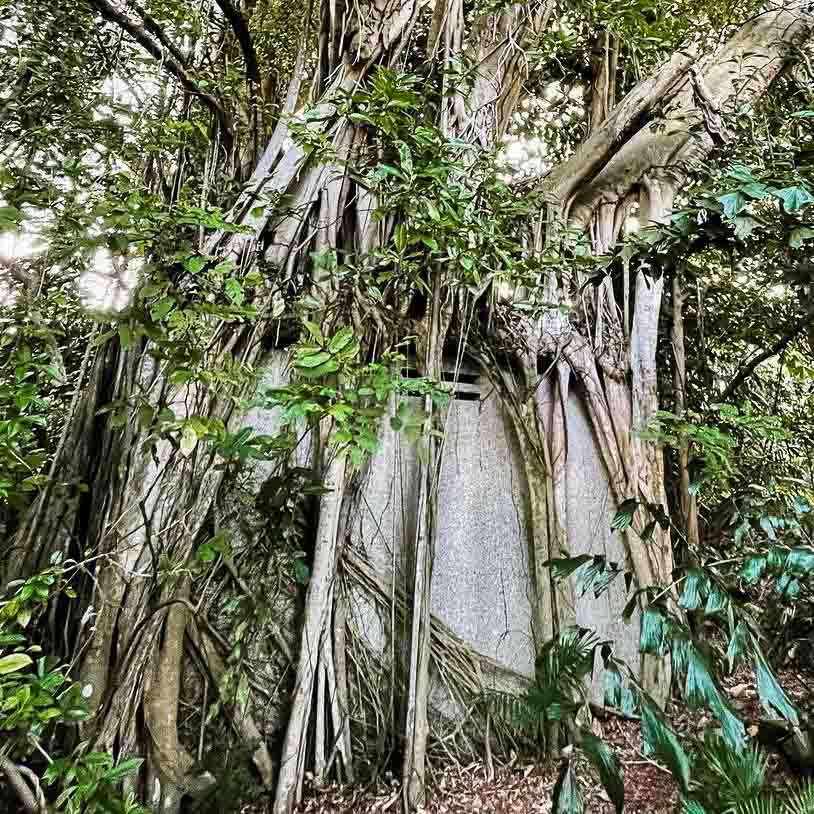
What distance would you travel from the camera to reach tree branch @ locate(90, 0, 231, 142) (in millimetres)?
2002

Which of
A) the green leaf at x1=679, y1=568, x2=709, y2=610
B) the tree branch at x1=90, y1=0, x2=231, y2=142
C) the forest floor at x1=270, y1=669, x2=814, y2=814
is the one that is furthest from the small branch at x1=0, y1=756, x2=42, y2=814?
the tree branch at x1=90, y1=0, x2=231, y2=142

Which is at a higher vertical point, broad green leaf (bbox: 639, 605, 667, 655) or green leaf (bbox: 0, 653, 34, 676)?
broad green leaf (bbox: 639, 605, 667, 655)

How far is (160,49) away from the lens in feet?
7.13

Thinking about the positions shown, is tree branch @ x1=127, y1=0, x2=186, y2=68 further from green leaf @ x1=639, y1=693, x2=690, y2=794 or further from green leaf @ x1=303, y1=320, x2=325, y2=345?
green leaf @ x1=639, y1=693, x2=690, y2=794

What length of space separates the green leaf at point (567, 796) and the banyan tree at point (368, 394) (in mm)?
619

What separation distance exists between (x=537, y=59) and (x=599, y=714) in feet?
10.1

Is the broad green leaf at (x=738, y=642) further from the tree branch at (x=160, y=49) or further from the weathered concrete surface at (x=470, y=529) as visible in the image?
the tree branch at (x=160, y=49)

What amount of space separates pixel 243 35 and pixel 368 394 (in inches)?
70.4

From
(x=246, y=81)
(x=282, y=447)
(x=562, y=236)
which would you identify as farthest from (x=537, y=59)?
(x=282, y=447)

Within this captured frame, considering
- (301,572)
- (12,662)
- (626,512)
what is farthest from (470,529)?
(12,662)

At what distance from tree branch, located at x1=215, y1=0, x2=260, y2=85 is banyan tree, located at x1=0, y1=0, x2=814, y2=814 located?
0.08ft

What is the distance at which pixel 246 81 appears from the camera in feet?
8.71

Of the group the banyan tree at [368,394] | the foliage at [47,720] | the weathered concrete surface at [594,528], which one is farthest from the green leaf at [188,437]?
the weathered concrete surface at [594,528]

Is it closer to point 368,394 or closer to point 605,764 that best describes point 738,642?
point 605,764
